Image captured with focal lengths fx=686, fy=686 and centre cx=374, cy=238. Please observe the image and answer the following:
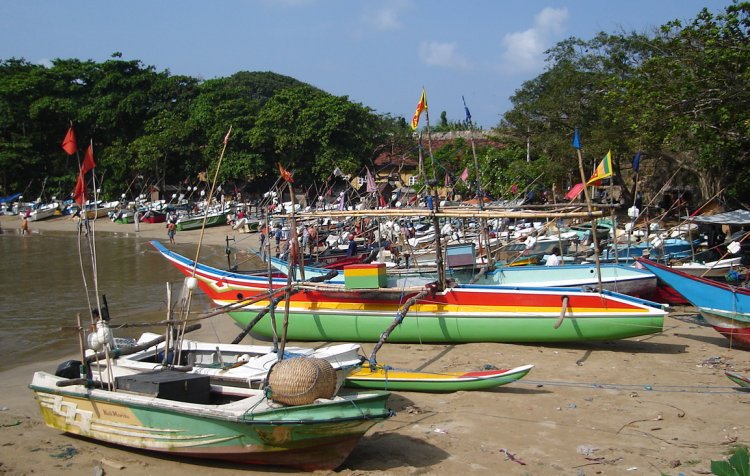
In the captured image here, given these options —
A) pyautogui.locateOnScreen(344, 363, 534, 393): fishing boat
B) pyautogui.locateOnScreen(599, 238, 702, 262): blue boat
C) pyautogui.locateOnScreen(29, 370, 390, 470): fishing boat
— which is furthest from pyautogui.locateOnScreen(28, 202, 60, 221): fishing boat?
pyautogui.locateOnScreen(344, 363, 534, 393): fishing boat

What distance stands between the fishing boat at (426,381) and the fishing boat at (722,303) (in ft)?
13.5

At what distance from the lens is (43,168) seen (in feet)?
165

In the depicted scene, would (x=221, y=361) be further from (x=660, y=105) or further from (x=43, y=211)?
(x=43, y=211)

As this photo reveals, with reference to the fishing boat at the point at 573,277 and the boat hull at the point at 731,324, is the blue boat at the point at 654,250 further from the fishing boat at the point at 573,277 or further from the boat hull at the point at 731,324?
the boat hull at the point at 731,324

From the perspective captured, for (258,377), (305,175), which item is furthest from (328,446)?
(305,175)

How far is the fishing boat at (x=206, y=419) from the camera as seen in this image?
6918 millimetres

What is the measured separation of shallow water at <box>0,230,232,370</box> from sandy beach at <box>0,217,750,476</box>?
1833mm

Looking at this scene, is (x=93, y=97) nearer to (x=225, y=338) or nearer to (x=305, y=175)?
(x=305, y=175)

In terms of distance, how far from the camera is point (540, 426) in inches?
328

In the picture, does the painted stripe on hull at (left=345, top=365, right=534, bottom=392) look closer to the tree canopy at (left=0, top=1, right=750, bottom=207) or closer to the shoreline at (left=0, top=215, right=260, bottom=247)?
the tree canopy at (left=0, top=1, right=750, bottom=207)

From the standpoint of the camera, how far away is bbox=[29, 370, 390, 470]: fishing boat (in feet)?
22.7

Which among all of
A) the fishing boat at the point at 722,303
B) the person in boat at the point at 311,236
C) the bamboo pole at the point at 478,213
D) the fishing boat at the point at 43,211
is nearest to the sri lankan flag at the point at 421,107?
the bamboo pole at the point at 478,213

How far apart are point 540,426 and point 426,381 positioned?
1814mm

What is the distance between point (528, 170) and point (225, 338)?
66.5 ft
